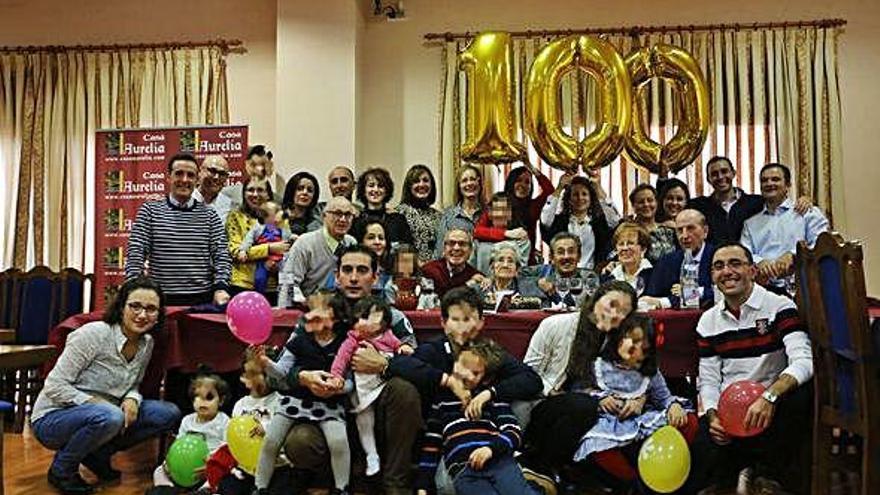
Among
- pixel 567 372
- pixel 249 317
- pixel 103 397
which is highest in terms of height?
pixel 249 317

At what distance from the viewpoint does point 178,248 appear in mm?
4191

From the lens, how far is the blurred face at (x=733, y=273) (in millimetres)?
3203

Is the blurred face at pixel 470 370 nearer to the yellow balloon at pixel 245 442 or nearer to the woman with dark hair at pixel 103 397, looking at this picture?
the yellow balloon at pixel 245 442

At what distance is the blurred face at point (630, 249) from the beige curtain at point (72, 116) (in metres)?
3.98

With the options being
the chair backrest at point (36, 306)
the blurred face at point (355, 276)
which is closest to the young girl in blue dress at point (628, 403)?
the blurred face at point (355, 276)

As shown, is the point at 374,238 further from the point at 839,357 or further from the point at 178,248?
the point at 839,357

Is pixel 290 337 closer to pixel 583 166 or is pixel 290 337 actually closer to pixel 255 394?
pixel 255 394

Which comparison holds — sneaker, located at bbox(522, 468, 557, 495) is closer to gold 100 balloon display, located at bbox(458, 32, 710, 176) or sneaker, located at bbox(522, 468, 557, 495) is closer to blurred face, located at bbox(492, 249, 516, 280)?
blurred face, located at bbox(492, 249, 516, 280)

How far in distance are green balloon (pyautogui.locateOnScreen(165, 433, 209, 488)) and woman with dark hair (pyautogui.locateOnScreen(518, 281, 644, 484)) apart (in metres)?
1.27

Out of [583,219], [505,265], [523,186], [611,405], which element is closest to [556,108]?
[523,186]

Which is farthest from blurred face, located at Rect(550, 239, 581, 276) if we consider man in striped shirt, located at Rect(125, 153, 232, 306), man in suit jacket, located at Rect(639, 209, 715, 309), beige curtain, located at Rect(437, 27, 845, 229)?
beige curtain, located at Rect(437, 27, 845, 229)

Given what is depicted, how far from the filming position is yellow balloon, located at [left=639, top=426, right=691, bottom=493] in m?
2.96

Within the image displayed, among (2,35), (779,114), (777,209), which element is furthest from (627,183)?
(2,35)

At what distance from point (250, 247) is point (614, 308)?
6.96ft
